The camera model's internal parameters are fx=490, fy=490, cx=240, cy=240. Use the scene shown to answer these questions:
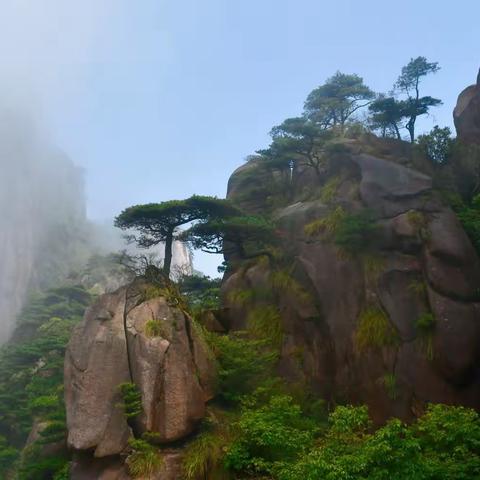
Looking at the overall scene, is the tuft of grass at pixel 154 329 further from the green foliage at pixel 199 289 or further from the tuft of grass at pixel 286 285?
the green foliage at pixel 199 289

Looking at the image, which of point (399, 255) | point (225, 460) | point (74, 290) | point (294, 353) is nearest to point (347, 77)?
point (399, 255)

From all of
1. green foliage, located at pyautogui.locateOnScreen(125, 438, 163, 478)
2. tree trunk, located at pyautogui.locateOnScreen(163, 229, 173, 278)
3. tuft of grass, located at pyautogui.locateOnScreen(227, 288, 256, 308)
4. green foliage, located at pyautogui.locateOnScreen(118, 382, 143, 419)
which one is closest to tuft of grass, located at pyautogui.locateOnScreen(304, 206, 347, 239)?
tuft of grass, located at pyautogui.locateOnScreen(227, 288, 256, 308)

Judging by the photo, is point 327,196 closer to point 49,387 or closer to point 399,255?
point 399,255

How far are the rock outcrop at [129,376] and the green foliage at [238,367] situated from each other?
0.51 m

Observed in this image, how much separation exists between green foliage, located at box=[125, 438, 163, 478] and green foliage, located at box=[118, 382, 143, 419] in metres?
0.70

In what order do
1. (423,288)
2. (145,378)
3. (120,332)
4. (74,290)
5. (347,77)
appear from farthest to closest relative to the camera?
(74,290) → (347,77) → (423,288) → (120,332) → (145,378)

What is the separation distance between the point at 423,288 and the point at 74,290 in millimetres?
35488

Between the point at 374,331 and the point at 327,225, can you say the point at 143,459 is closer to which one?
the point at 374,331

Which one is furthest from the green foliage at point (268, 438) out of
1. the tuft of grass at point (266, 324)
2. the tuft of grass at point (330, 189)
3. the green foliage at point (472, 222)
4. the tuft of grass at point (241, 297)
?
the tuft of grass at point (330, 189)

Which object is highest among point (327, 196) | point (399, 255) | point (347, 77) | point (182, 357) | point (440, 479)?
point (347, 77)

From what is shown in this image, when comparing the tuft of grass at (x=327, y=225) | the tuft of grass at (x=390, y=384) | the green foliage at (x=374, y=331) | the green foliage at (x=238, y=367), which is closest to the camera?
the green foliage at (x=238, y=367)

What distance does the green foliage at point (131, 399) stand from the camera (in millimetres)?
13541

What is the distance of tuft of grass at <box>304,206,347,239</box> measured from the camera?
19.4 m

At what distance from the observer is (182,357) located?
574 inches
